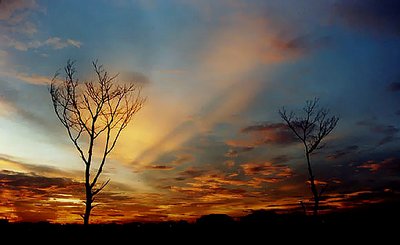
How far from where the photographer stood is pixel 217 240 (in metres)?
24.2

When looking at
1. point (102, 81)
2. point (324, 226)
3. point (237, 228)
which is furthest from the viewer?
point (237, 228)

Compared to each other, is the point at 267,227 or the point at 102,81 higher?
the point at 102,81

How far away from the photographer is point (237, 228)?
2617cm

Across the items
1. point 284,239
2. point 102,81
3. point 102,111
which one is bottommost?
point 284,239

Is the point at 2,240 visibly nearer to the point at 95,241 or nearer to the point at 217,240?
the point at 95,241

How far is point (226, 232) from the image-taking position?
25453 millimetres

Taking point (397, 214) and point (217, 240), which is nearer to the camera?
point (217, 240)

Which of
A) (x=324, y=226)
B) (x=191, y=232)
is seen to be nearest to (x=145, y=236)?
(x=191, y=232)

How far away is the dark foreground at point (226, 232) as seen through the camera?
22.6 meters

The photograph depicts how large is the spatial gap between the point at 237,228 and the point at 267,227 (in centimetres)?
240

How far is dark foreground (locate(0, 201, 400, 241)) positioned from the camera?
22.6 metres

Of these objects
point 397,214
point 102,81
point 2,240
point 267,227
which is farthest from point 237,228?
point 2,240

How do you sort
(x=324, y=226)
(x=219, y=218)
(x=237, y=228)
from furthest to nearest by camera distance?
(x=219, y=218) → (x=237, y=228) → (x=324, y=226)

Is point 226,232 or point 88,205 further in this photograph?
point 226,232
